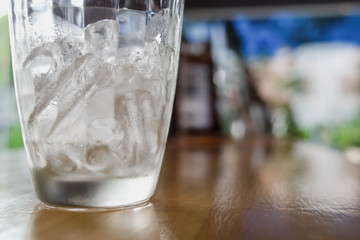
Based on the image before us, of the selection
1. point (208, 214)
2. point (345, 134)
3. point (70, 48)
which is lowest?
point (345, 134)

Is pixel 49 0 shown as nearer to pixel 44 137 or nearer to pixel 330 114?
pixel 44 137

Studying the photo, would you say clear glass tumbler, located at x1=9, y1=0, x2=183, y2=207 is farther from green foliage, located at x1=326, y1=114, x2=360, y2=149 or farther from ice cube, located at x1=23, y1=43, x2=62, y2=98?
green foliage, located at x1=326, y1=114, x2=360, y2=149

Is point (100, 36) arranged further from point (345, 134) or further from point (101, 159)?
point (345, 134)

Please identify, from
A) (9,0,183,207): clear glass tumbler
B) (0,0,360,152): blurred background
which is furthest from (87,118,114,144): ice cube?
(0,0,360,152): blurred background

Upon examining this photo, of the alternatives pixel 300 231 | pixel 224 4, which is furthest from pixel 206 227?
pixel 224 4

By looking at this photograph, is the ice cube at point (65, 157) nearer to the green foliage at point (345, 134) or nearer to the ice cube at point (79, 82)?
the ice cube at point (79, 82)

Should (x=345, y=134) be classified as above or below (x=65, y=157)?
below

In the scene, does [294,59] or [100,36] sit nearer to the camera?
[100,36]

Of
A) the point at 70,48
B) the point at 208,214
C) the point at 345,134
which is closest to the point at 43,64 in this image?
the point at 70,48
